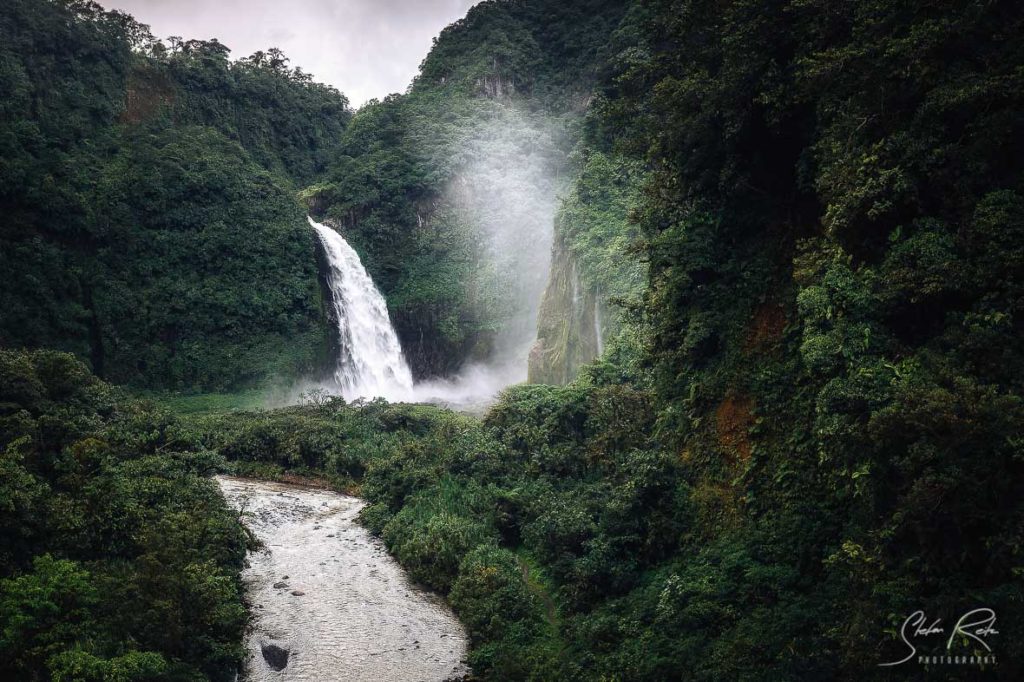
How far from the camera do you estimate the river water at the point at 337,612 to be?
1236 cm

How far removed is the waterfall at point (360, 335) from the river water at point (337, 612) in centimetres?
2395

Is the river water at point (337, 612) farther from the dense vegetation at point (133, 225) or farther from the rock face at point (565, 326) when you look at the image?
the dense vegetation at point (133, 225)

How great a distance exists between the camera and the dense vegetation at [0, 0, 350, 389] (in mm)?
38031

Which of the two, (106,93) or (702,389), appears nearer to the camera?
(702,389)

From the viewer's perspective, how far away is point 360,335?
46125mm

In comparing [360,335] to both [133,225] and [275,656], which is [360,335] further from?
A: [275,656]

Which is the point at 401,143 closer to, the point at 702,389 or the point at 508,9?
the point at 508,9

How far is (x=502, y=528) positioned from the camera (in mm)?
17375

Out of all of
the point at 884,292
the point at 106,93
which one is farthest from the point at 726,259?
the point at 106,93

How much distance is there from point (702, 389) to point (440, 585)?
7115 mm
